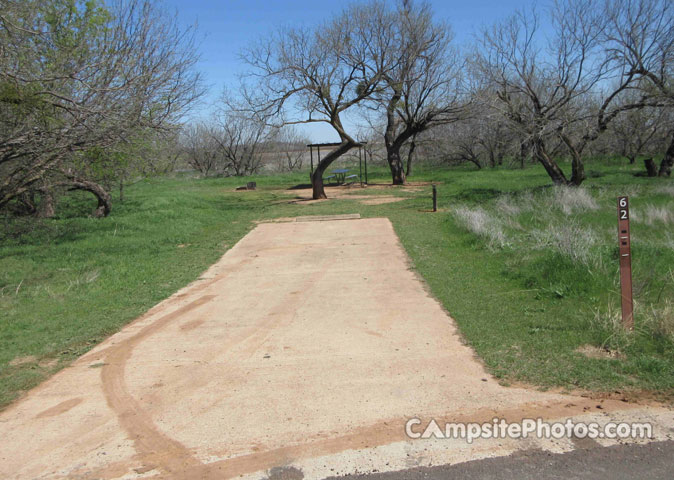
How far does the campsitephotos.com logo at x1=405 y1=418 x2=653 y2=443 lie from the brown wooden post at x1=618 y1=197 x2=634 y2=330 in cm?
160

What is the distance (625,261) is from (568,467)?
7.74ft

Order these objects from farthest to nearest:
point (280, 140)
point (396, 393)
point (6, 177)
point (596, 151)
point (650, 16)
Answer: point (280, 140) → point (596, 151) → point (650, 16) → point (6, 177) → point (396, 393)

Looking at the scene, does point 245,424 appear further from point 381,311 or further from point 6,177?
point 6,177

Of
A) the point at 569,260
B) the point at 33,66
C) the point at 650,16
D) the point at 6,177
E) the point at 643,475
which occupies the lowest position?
the point at 643,475

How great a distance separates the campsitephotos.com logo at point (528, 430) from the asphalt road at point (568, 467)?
0.17m

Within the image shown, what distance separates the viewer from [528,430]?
3.66 m

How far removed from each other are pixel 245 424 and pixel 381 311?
2.88 metres

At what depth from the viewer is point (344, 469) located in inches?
131

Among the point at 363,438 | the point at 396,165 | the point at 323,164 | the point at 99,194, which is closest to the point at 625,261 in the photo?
the point at 363,438

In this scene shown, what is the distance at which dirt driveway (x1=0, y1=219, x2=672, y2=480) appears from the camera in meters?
3.47

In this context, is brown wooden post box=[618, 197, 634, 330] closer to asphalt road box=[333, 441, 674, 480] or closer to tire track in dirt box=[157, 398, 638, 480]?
tire track in dirt box=[157, 398, 638, 480]

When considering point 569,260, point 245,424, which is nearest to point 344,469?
point 245,424

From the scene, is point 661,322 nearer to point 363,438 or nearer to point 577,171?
point 363,438

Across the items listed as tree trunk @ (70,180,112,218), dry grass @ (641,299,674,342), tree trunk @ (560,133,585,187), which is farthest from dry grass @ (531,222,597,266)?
tree trunk @ (70,180,112,218)
